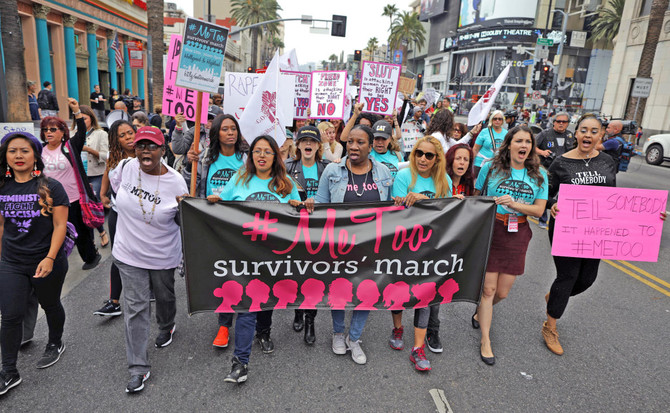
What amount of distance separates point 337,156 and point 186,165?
6.63 feet

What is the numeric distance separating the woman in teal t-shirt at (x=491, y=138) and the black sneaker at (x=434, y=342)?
401 cm

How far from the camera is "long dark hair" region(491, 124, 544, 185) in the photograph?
3805 millimetres

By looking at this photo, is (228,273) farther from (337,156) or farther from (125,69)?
(125,69)

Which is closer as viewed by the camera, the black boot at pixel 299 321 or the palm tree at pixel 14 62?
the black boot at pixel 299 321

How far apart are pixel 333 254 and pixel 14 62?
10218 millimetres

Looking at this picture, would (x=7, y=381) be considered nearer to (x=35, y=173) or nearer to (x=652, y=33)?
(x=35, y=173)

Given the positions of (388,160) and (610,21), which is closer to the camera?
(388,160)

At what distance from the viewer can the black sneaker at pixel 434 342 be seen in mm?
3869

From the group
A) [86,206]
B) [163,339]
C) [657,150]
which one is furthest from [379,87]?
[657,150]

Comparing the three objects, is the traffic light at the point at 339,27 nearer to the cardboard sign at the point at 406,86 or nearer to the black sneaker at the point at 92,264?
the cardboard sign at the point at 406,86

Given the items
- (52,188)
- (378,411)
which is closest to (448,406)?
(378,411)

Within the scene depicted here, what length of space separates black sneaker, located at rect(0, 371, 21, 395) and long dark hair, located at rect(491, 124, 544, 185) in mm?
4042

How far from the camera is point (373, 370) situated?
3.56 meters

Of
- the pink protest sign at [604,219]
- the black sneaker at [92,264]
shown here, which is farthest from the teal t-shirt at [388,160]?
the black sneaker at [92,264]
